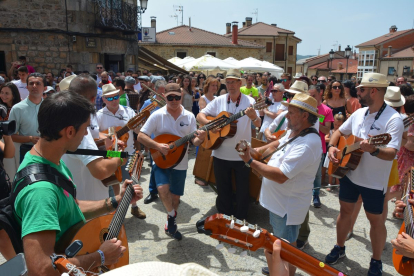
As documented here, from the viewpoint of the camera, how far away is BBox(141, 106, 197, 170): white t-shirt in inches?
175

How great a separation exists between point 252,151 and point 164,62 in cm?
Answer: 1861

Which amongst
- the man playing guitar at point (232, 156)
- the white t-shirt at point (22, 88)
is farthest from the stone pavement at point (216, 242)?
the white t-shirt at point (22, 88)

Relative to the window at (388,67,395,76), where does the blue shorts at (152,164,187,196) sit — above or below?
below

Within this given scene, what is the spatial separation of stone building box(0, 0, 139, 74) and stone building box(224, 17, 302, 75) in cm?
3680

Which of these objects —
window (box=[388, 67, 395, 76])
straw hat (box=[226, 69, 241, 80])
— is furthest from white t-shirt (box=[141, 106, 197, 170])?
window (box=[388, 67, 395, 76])

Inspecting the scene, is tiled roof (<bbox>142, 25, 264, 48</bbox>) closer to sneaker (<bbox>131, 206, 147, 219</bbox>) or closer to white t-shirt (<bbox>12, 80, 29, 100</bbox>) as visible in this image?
white t-shirt (<bbox>12, 80, 29, 100</bbox>)

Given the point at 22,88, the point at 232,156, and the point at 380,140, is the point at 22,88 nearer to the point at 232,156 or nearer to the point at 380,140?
the point at 232,156

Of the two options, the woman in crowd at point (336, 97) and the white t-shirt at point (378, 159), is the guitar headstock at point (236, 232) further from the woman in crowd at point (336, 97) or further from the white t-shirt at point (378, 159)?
the woman in crowd at point (336, 97)

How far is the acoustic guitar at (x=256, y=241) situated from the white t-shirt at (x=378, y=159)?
1.84 metres

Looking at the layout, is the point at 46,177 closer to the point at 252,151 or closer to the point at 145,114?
the point at 252,151

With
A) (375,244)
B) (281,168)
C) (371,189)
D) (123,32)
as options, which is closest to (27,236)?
(281,168)

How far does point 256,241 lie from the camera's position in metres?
1.86

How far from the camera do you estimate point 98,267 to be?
1.76 meters

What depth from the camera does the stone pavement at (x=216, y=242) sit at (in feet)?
12.2
